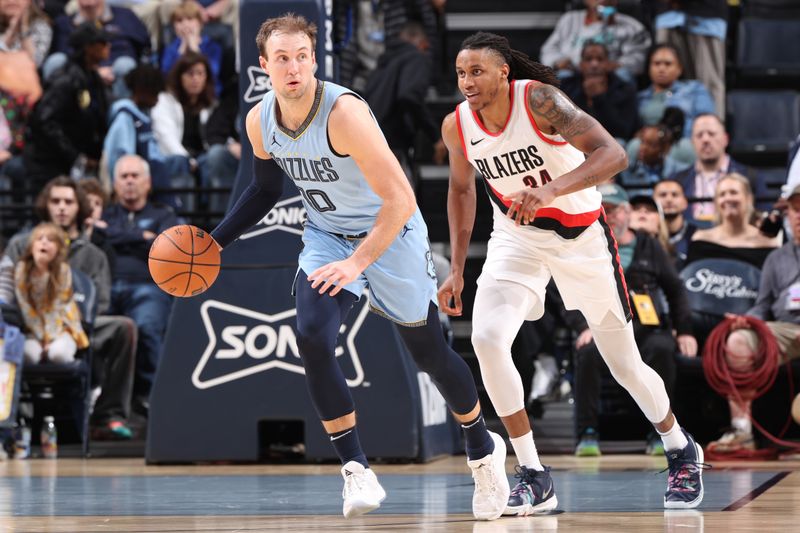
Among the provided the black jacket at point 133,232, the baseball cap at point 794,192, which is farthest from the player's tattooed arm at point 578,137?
the black jacket at point 133,232

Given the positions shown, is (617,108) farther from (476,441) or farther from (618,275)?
(476,441)

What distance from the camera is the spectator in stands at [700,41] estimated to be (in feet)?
39.3

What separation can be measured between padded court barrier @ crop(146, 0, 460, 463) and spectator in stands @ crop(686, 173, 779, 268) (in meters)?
2.47

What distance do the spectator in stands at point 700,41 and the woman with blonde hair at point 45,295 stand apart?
5728 mm

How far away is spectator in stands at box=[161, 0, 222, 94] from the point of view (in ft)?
40.6

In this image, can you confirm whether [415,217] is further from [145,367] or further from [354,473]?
[145,367]

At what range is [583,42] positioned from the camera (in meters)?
11.8

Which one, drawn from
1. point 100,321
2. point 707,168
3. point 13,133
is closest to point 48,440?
point 100,321

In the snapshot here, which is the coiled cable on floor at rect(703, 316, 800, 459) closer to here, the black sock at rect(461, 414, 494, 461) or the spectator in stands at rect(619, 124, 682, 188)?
the spectator in stands at rect(619, 124, 682, 188)

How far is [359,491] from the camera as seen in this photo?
5113 mm

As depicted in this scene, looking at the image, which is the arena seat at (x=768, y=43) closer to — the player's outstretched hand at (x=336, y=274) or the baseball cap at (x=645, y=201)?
the baseball cap at (x=645, y=201)

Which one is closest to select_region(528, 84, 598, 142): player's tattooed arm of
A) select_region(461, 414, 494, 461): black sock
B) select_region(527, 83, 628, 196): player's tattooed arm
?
select_region(527, 83, 628, 196): player's tattooed arm

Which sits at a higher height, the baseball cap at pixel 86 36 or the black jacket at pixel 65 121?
the baseball cap at pixel 86 36

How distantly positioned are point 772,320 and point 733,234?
807 mm
